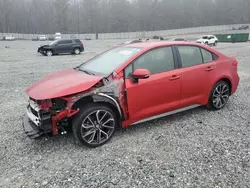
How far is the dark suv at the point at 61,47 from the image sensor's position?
17672 mm

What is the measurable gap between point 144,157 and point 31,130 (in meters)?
1.69

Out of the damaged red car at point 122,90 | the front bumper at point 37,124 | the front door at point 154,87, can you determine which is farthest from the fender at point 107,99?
the front bumper at point 37,124

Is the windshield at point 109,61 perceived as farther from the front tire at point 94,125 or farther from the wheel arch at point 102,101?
the front tire at point 94,125

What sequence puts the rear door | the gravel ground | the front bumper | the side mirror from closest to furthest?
the gravel ground, the front bumper, the side mirror, the rear door

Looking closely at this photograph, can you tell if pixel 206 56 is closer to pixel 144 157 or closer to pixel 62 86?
pixel 144 157

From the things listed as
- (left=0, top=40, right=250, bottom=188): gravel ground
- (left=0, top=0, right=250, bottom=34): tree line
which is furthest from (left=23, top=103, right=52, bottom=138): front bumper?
(left=0, top=0, right=250, bottom=34): tree line

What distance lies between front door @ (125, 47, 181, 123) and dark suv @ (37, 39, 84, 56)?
16079 millimetres

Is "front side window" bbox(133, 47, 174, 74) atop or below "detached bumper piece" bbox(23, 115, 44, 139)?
atop

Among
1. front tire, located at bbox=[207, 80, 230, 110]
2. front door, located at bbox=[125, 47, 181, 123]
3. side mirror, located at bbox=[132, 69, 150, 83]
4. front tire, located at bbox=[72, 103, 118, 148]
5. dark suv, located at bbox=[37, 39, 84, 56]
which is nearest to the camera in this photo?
front tire, located at bbox=[72, 103, 118, 148]

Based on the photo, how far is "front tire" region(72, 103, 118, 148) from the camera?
9.70 ft

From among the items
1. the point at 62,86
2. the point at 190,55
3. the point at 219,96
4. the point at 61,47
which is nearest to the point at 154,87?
the point at 190,55

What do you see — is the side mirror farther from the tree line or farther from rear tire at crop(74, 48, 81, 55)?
the tree line

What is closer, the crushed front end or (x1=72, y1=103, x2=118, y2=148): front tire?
the crushed front end

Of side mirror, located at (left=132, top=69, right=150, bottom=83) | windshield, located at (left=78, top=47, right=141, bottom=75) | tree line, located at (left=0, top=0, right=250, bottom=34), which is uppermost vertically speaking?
tree line, located at (left=0, top=0, right=250, bottom=34)
